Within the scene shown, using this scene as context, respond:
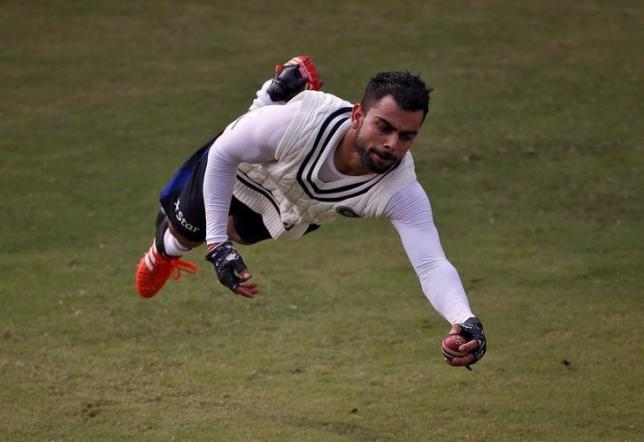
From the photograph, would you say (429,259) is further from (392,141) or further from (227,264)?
(227,264)

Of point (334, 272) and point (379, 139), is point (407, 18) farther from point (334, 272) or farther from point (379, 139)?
point (379, 139)

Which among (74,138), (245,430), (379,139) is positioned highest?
(379,139)

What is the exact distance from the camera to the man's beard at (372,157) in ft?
17.9

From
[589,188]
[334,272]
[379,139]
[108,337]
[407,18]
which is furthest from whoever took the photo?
[407,18]

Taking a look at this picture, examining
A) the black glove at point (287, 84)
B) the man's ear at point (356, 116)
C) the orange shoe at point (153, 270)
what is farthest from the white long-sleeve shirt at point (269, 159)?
the orange shoe at point (153, 270)

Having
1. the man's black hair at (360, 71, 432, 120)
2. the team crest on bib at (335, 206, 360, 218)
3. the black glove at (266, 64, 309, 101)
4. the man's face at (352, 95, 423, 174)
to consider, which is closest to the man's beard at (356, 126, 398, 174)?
the man's face at (352, 95, 423, 174)

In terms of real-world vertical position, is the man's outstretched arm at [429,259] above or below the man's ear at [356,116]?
below

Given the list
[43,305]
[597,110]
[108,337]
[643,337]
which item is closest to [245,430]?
[108,337]

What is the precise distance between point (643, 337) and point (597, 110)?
5.56m

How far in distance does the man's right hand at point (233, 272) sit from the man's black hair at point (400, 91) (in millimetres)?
965

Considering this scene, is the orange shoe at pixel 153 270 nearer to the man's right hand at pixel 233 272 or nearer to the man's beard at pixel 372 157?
the man's right hand at pixel 233 272

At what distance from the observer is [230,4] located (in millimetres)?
16188

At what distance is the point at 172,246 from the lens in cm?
732

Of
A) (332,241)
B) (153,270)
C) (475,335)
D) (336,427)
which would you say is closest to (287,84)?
(153,270)
